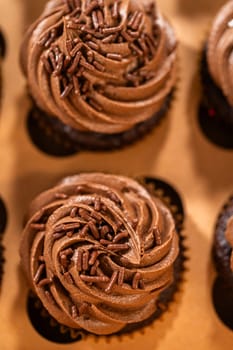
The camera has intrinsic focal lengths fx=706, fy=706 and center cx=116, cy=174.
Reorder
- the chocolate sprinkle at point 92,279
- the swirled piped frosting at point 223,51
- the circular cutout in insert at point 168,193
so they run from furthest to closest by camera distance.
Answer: the circular cutout in insert at point 168,193
the swirled piped frosting at point 223,51
the chocolate sprinkle at point 92,279

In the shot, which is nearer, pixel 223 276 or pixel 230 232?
pixel 230 232

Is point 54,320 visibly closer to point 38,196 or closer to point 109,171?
point 38,196

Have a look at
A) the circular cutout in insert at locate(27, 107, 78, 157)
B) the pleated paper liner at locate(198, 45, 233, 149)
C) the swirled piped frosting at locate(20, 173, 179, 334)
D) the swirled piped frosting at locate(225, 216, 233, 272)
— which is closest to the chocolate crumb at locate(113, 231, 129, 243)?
the swirled piped frosting at locate(20, 173, 179, 334)

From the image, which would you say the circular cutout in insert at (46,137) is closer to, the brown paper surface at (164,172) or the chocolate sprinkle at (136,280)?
the brown paper surface at (164,172)

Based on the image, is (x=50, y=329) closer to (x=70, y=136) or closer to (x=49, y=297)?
(x=49, y=297)

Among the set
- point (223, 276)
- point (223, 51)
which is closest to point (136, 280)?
point (223, 276)

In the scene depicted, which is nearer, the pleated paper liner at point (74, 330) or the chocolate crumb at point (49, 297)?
the chocolate crumb at point (49, 297)

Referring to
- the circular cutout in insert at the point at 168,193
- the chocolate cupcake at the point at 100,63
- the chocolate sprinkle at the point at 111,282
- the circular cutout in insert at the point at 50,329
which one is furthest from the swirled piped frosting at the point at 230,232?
the circular cutout in insert at the point at 50,329
